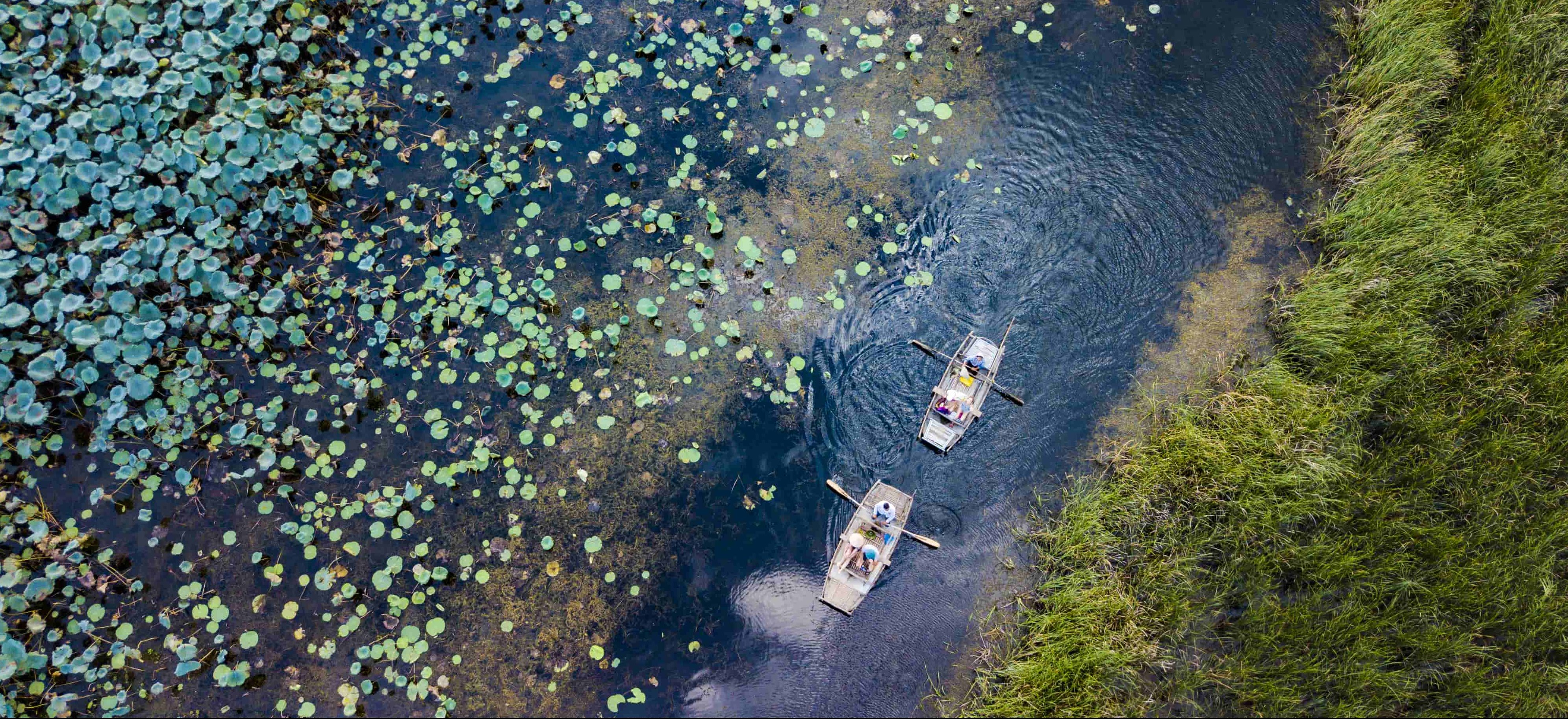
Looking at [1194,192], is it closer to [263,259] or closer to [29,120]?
[263,259]

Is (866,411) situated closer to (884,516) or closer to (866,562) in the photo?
(884,516)

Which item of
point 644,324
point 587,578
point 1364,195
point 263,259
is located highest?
point 1364,195

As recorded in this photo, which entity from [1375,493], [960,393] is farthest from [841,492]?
[1375,493]

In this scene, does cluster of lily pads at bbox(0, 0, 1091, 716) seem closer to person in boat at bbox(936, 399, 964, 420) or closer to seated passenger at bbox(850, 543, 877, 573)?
seated passenger at bbox(850, 543, 877, 573)

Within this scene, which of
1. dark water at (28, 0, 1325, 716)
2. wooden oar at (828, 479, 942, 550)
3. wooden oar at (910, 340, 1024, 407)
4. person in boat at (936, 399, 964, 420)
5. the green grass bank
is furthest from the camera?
wooden oar at (910, 340, 1024, 407)

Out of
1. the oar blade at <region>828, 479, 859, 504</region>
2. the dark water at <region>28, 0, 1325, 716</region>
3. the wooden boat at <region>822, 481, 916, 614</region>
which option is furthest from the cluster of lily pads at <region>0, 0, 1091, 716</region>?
the wooden boat at <region>822, 481, 916, 614</region>

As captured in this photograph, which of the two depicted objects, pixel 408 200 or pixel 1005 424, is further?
pixel 408 200

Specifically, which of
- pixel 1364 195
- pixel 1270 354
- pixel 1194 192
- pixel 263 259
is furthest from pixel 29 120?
pixel 1364 195
